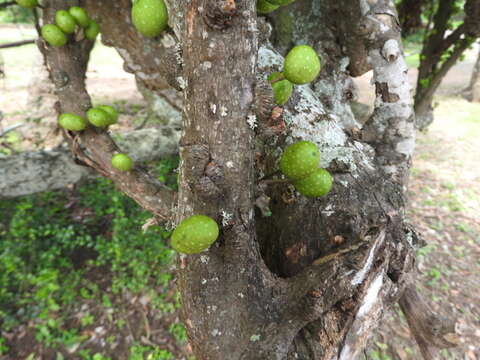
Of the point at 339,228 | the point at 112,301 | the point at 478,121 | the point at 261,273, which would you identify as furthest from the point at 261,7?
the point at 478,121

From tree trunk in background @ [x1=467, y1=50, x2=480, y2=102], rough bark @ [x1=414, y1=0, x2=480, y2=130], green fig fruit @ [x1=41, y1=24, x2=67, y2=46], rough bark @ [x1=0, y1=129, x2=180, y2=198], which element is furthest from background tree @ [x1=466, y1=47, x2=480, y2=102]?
green fig fruit @ [x1=41, y1=24, x2=67, y2=46]

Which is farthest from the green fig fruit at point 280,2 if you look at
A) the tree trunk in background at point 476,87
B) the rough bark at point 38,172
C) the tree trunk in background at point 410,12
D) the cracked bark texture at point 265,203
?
the tree trunk in background at point 476,87

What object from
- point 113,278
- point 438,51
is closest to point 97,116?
point 113,278

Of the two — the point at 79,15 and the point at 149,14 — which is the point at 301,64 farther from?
the point at 79,15

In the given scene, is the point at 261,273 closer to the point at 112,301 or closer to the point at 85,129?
the point at 85,129

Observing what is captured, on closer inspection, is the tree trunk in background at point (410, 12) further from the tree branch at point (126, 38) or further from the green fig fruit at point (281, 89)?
the green fig fruit at point (281, 89)

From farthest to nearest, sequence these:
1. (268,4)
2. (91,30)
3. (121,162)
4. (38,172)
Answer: (38,172)
(91,30)
(121,162)
(268,4)
